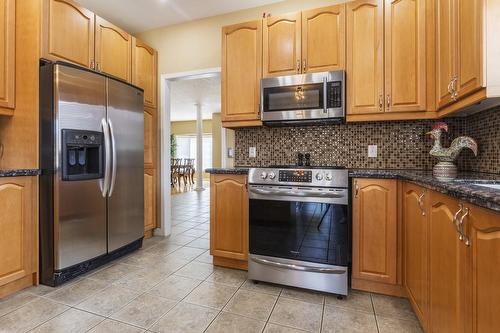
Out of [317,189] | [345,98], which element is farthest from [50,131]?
[345,98]

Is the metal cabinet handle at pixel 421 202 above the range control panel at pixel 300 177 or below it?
below

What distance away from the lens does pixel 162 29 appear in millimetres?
3410

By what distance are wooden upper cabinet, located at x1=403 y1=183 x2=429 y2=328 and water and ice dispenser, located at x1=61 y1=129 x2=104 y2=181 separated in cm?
243

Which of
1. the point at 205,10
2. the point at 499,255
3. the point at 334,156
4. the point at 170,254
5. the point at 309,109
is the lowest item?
the point at 170,254

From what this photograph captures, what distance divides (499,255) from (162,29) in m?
3.84

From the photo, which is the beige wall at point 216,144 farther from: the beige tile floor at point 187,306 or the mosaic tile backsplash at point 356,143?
the beige tile floor at point 187,306

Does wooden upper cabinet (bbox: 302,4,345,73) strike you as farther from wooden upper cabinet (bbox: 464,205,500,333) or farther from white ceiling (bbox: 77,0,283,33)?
wooden upper cabinet (bbox: 464,205,500,333)

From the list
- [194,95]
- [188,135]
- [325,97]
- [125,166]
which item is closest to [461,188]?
[325,97]

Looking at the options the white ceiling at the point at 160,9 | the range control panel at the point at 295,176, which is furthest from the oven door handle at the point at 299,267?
the white ceiling at the point at 160,9

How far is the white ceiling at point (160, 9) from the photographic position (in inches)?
112

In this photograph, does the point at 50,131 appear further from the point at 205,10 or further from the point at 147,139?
the point at 205,10

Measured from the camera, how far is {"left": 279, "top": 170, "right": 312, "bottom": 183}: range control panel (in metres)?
Answer: 1.96

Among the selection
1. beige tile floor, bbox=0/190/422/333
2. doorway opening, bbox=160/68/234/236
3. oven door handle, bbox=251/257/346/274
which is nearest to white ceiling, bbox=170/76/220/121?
doorway opening, bbox=160/68/234/236

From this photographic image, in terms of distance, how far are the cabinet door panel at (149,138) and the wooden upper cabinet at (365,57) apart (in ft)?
7.66
